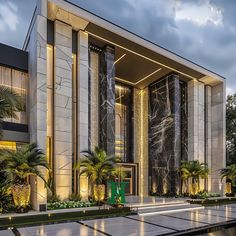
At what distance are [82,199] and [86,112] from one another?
210 inches

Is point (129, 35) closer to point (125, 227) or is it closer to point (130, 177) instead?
point (130, 177)

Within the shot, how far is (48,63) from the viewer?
1670 centimetres

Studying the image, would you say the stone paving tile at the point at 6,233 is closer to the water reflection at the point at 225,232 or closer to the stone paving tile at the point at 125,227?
the stone paving tile at the point at 125,227

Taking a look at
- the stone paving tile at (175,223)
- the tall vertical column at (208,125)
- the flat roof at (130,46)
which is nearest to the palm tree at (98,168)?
the stone paving tile at (175,223)

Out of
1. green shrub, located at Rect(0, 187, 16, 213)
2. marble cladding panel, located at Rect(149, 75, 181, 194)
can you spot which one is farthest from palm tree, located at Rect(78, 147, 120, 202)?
marble cladding panel, located at Rect(149, 75, 181, 194)

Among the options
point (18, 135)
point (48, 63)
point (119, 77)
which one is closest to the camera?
point (18, 135)

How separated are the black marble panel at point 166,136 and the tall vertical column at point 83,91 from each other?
29.5ft

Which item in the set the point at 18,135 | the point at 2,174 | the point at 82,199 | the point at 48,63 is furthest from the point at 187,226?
the point at 48,63

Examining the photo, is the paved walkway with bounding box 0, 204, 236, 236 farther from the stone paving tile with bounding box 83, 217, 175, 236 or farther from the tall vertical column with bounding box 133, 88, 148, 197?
the tall vertical column with bounding box 133, 88, 148, 197

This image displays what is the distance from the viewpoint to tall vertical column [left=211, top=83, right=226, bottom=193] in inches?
1041

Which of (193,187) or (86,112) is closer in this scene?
(86,112)

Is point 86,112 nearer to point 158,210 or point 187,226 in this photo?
point 158,210

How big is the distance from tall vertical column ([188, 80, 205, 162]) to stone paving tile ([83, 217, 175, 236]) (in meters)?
14.0

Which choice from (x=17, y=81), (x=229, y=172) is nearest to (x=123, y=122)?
(x=229, y=172)
